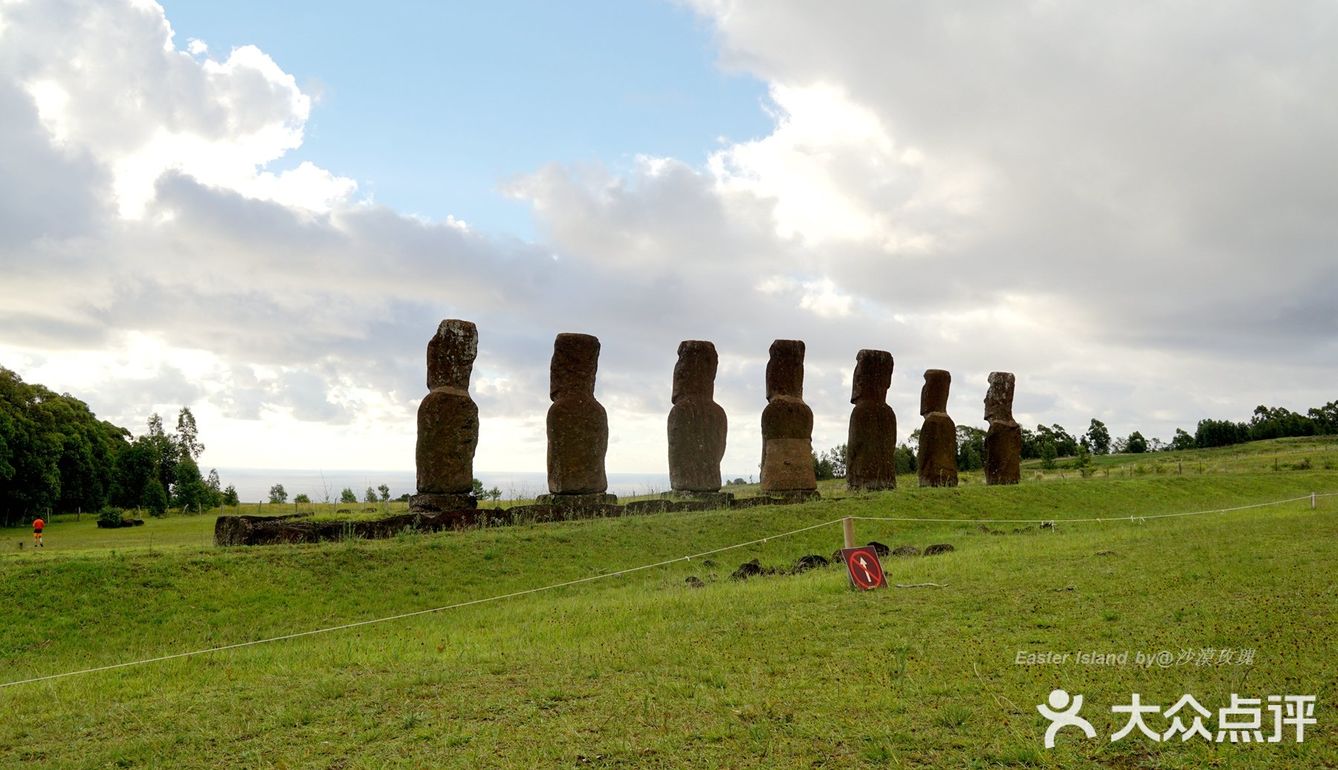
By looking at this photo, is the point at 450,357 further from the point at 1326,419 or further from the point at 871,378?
the point at 1326,419

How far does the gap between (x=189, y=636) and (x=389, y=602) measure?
271cm

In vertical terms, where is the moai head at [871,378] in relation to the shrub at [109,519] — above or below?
above

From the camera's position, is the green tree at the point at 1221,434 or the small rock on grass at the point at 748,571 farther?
the green tree at the point at 1221,434

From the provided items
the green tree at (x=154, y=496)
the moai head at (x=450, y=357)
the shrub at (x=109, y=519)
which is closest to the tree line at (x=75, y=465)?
the green tree at (x=154, y=496)

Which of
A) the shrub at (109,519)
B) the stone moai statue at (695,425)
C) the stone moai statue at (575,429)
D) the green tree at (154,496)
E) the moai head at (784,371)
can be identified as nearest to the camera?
the stone moai statue at (575,429)

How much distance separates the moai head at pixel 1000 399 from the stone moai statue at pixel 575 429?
14.9 meters

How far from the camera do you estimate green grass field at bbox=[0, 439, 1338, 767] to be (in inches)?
217

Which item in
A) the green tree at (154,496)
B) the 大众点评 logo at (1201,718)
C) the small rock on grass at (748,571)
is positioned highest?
the green tree at (154,496)

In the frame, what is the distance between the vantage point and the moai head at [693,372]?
2316 centimetres

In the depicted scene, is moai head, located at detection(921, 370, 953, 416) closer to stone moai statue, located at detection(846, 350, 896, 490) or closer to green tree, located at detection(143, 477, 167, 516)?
stone moai statue, located at detection(846, 350, 896, 490)

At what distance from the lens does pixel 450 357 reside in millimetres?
19656

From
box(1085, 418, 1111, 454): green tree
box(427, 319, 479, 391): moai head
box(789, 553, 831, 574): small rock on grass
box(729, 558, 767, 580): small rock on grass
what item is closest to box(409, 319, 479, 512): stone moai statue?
box(427, 319, 479, 391): moai head

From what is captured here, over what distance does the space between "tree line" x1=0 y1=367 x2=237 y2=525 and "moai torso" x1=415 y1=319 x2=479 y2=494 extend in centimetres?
2953

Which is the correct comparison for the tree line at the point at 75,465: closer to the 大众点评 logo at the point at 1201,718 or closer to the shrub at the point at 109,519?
the shrub at the point at 109,519
